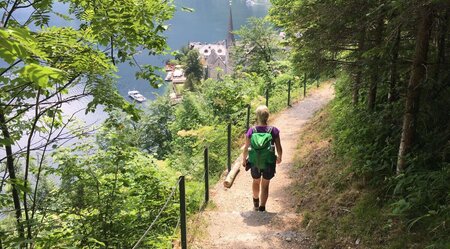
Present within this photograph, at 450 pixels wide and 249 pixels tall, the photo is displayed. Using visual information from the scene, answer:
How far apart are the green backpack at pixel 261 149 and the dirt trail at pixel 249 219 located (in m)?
0.90

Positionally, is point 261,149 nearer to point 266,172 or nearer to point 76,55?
point 266,172

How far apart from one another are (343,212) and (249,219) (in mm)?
1477

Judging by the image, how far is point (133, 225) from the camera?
5.14 meters

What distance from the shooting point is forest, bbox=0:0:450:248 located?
352 cm

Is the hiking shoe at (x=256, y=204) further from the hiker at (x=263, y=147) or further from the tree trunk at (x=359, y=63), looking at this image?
the tree trunk at (x=359, y=63)

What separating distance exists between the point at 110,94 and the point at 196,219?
116 inches

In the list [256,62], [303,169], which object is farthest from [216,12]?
[303,169]

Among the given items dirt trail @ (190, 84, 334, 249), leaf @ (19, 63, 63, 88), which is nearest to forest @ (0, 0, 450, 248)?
leaf @ (19, 63, 63, 88)

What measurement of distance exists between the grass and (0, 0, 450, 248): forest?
0.10 m

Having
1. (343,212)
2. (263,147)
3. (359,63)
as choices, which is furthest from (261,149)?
(359,63)

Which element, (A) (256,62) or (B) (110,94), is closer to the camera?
(B) (110,94)

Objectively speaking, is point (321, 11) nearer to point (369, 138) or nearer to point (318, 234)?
point (369, 138)

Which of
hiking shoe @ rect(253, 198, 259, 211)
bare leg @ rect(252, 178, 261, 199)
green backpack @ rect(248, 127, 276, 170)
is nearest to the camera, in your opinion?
green backpack @ rect(248, 127, 276, 170)

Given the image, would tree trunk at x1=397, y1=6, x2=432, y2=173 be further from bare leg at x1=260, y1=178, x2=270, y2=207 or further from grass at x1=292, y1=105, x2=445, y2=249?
bare leg at x1=260, y1=178, x2=270, y2=207
